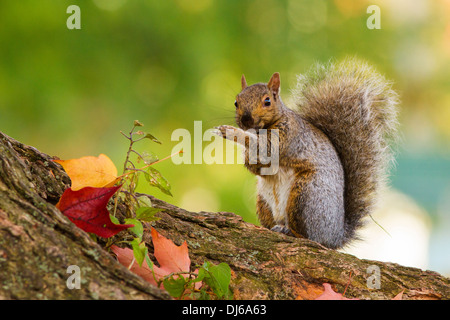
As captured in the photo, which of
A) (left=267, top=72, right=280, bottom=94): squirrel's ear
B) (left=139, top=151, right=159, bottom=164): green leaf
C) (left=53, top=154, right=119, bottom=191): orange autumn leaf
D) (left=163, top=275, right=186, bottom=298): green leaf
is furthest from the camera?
(left=267, top=72, right=280, bottom=94): squirrel's ear

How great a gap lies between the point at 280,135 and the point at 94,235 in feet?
A: 4.25

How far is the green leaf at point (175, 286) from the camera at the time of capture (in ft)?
A: 3.54

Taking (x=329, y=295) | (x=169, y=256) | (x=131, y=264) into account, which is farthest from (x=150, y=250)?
(x=329, y=295)

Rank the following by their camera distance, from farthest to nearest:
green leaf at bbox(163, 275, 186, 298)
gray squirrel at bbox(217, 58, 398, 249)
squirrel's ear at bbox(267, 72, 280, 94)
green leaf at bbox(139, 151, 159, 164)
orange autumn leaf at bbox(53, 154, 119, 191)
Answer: squirrel's ear at bbox(267, 72, 280, 94) → gray squirrel at bbox(217, 58, 398, 249) → green leaf at bbox(139, 151, 159, 164) → orange autumn leaf at bbox(53, 154, 119, 191) → green leaf at bbox(163, 275, 186, 298)

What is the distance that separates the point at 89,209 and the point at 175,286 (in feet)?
0.87

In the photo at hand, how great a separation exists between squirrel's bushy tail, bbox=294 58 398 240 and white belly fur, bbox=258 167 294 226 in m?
0.38

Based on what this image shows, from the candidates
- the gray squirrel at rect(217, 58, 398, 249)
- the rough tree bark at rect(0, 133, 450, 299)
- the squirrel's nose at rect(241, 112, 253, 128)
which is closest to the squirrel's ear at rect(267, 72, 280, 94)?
the gray squirrel at rect(217, 58, 398, 249)

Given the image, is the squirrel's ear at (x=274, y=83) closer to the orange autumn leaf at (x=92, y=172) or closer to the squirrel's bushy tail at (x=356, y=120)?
the squirrel's bushy tail at (x=356, y=120)

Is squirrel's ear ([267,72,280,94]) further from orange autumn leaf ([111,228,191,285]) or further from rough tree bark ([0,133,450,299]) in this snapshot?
orange autumn leaf ([111,228,191,285])

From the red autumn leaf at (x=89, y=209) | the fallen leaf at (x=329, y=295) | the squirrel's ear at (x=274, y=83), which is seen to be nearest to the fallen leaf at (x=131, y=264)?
the red autumn leaf at (x=89, y=209)

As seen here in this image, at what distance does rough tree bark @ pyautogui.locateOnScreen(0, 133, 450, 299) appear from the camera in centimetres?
90

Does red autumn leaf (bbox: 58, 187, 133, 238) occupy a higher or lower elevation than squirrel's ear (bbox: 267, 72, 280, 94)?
lower

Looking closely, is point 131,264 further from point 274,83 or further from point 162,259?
point 274,83

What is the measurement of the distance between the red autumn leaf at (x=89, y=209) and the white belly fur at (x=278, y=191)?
1.15 metres
